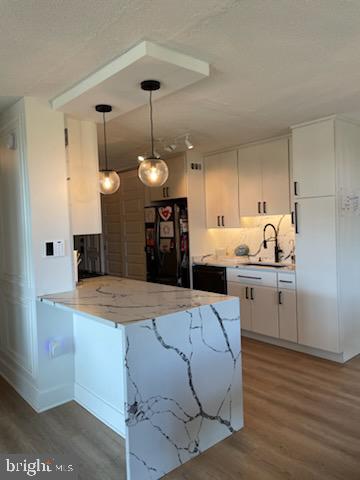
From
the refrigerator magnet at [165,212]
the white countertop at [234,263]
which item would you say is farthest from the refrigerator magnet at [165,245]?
the white countertop at [234,263]

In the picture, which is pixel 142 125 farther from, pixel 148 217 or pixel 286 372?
pixel 286 372

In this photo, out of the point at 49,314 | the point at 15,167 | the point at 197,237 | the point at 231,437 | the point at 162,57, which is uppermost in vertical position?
the point at 162,57

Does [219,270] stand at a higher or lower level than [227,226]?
lower

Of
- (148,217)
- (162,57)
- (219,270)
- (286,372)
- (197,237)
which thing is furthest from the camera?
(148,217)

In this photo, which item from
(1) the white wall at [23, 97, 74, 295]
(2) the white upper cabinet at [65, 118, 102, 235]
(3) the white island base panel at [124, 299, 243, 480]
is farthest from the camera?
(2) the white upper cabinet at [65, 118, 102, 235]

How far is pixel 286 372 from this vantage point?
338 centimetres

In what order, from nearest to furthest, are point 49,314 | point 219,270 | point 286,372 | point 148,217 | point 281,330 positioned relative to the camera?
point 49,314, point 286,372, point 281,330, point 219,270, point 148,217

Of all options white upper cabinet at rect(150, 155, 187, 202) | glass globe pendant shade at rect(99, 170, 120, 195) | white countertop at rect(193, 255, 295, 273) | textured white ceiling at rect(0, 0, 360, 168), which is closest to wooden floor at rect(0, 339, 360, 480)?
white countertop at rect(193, 255, 295, 273)

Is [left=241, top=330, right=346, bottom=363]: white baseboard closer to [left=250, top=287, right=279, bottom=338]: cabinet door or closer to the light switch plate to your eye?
[left=250, top=287, right=279, bottom=338]: cabinet door

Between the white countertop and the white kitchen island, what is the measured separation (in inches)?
63.2

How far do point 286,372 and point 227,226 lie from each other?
6.70 ft

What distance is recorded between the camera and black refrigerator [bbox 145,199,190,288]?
485 centimetres

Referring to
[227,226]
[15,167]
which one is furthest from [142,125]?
[227,226]
